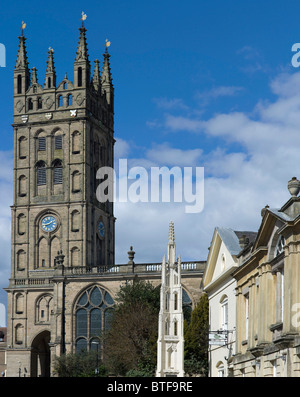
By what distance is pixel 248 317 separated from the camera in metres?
37.0

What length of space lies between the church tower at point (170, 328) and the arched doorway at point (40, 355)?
58043 mm

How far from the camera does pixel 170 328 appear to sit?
40688 millimetres

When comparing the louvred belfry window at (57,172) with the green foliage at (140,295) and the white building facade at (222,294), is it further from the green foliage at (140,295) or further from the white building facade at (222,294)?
the white building facade at (222,294)

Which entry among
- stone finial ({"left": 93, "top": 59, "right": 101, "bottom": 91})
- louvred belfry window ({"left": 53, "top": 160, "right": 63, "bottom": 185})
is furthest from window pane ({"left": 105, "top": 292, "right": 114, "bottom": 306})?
stone finial ({"left": 93, "top": 59, "right": 101, "bottom": 91})

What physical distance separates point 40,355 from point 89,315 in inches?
435

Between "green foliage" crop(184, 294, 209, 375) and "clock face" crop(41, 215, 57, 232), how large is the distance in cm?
3902


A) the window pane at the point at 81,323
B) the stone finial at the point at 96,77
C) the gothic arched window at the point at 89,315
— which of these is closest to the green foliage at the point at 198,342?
the gothic arched window at the point at 89,315

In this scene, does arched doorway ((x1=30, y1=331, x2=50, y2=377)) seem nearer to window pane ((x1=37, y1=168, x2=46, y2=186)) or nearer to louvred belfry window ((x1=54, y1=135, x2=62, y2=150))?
window pane ((x1=37, y1=168, x2=46, y2=186))

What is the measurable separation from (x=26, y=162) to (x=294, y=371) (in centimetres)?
7797

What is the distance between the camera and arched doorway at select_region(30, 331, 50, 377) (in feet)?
318

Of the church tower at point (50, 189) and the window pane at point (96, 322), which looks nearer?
the window pane at point (96, 322)

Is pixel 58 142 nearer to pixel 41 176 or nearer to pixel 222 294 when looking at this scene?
pixel 41 176

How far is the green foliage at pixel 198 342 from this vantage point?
62.0 meters

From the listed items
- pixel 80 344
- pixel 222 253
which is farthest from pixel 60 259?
pixel 222 253
